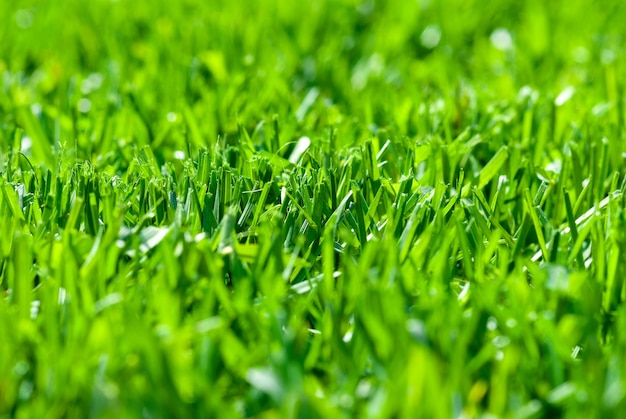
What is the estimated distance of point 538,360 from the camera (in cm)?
127

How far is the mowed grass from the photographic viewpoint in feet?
3.89

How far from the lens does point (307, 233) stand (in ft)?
5.40

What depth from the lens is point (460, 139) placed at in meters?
2.05

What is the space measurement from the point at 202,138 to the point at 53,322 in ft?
3.30

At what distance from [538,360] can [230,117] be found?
126 centimetres

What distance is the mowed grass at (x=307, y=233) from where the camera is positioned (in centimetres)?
119

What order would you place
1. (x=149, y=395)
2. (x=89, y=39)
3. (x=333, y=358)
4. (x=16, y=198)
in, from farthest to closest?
(x=89, y=39), (x=16, y=198), (x=333, y=358), (x=149, y=395)

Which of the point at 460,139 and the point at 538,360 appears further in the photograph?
the point at 460,139

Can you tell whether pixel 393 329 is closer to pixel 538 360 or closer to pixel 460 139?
pixel 538 360

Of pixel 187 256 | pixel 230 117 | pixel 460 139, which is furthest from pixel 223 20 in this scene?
pixel 187 256

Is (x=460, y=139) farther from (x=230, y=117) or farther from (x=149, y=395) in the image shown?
(x=149, y=395)

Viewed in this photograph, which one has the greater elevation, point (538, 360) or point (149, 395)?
point (149, 395)

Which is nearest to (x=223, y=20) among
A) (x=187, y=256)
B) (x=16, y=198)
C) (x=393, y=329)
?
(x=16, y=198)

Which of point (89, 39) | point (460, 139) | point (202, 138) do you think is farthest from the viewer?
point (89, 39)
